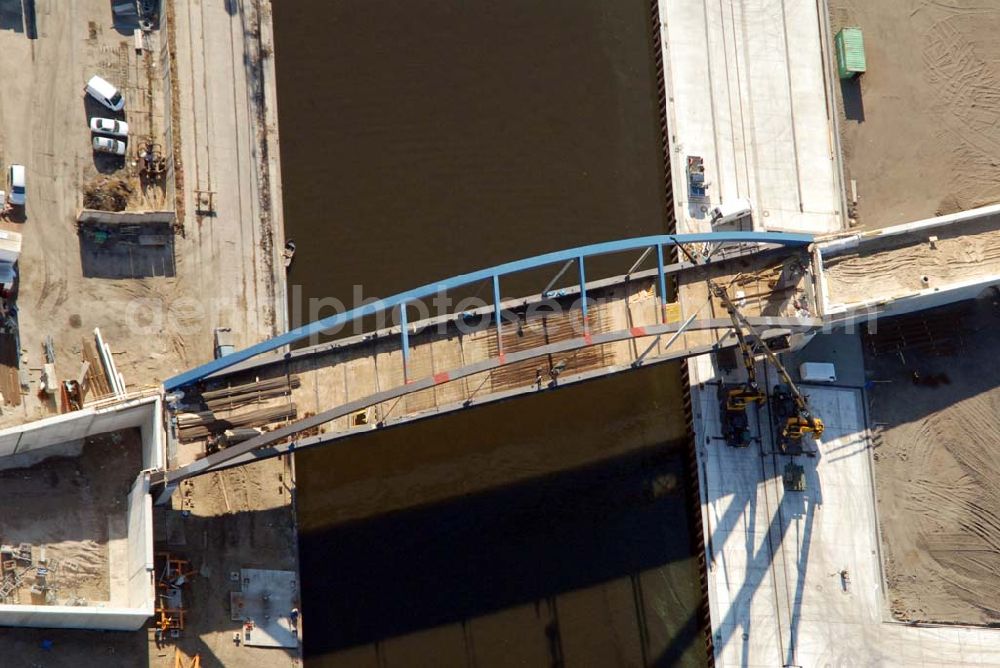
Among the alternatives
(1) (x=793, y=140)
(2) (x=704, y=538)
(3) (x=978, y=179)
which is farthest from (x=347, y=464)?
(3) (x=978, y=179)

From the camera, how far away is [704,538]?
61.9 m

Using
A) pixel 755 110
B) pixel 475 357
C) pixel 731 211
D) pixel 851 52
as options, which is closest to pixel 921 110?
pixel 851 52

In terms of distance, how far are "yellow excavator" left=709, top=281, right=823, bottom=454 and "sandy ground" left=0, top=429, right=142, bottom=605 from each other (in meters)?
29.2

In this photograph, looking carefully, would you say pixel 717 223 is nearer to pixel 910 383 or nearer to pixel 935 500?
pixel 910 383

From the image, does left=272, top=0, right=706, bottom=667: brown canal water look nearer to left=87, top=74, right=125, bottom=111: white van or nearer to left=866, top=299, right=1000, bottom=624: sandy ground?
left=87, top=74, right=125, bottom=111: white van

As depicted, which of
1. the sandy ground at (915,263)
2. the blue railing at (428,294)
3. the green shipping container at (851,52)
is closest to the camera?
the blue railing at (428,294)

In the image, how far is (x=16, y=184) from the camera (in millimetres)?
56031

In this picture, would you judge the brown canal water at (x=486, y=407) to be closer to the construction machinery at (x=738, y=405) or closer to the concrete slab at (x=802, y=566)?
the concrete slab at (x=802, y=566)

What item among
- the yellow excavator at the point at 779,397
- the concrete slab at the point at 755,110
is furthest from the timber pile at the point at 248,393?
the concrete slab at the point at 755,110

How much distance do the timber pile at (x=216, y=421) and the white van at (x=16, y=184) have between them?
526 inches

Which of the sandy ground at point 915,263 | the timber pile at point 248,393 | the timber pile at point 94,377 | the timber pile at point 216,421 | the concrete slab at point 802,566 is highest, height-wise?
the sandy ground at point 915,263

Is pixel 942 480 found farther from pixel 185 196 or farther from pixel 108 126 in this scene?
pixel 108 126

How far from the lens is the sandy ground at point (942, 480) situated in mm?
63594

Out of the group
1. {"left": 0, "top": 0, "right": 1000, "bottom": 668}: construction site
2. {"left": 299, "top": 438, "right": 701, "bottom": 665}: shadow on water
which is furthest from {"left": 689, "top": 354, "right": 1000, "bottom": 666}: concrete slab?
{"left": 299, "top": 438, "right": 701, "bottom": 665}: shadow on water
